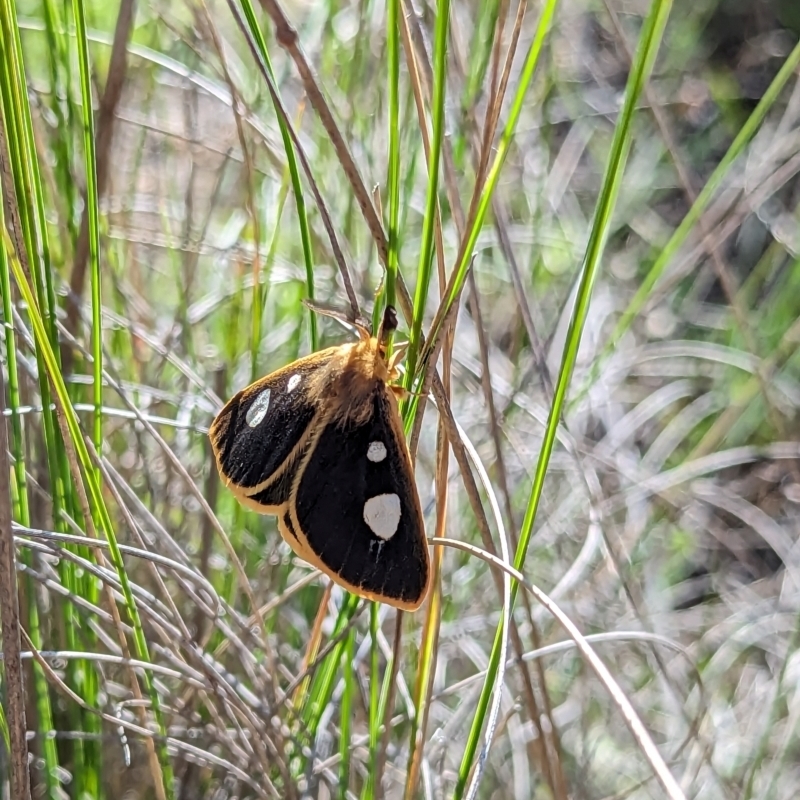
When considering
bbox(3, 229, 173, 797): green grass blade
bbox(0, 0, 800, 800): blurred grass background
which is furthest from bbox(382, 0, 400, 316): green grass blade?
bbox(3, 229, 173, 797): green grass blade

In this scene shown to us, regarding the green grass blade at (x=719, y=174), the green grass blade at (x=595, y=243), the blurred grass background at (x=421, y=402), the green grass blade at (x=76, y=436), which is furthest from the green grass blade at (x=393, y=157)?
the green grass blade at (x=719, y=174)

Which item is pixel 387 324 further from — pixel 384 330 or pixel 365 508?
pixel 365 508

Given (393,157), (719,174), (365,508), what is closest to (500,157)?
(393,157)

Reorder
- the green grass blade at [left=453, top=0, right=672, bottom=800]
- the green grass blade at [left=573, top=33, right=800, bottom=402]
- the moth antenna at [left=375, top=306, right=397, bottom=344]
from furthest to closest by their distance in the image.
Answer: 1. the green grass blade at [left=573, top=33, right=800, bottom=402]
2. the moth antenna at [left=375, top=306, right=397, bottom=344]
3. the green grass blade at [left=453, top=0, right=672, bottom=800]

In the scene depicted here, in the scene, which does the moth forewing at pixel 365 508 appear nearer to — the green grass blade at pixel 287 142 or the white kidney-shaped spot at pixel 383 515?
the white kidney-shaped spot at pixel 383 515

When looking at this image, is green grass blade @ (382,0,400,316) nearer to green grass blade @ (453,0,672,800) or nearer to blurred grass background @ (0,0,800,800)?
blurred grass background @ (0,0,800,800)

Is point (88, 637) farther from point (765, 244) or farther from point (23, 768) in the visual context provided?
point (765, 244)

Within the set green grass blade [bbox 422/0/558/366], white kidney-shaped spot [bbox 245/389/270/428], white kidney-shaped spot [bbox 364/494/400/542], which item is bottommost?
white kidney-shaped spot [bbox 364/494/400/542]
